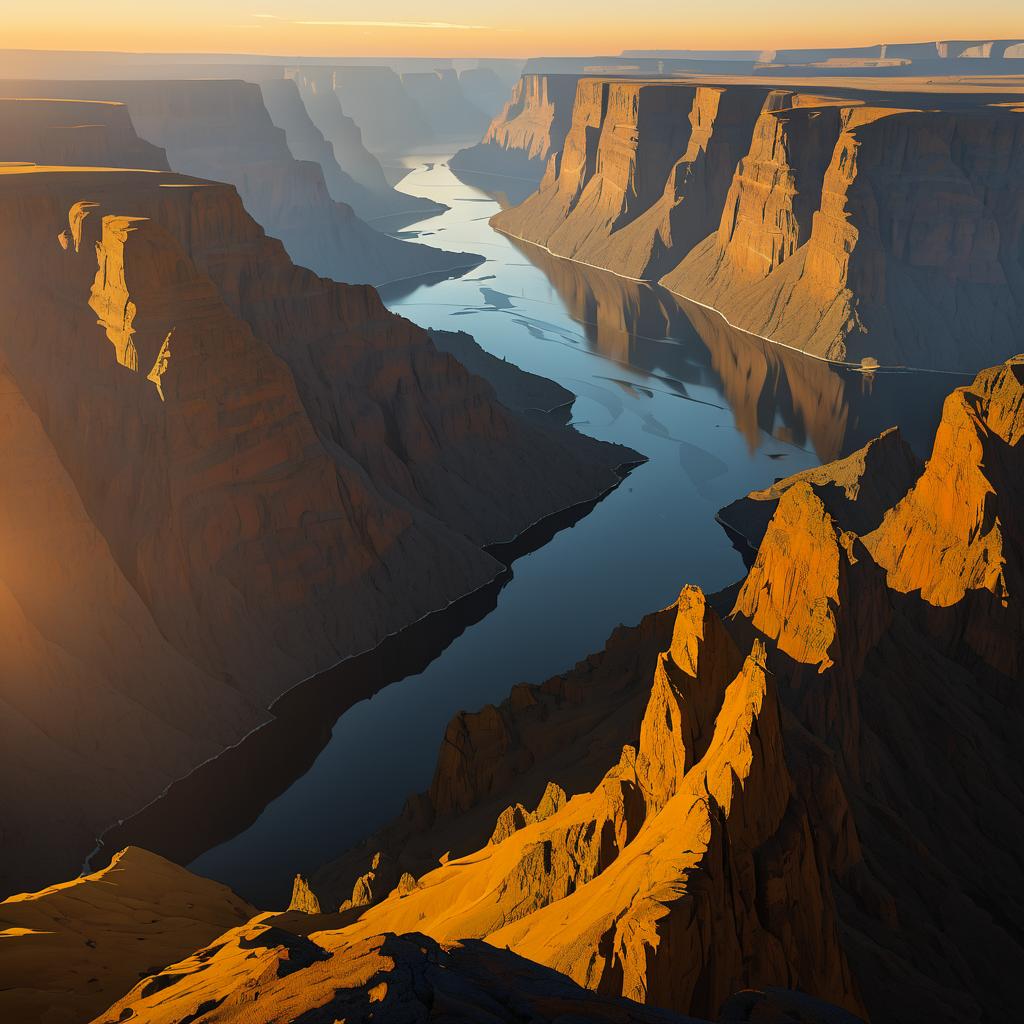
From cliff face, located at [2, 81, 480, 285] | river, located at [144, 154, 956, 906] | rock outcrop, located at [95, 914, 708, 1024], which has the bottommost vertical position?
river, located at [144, 154, 956, 906]

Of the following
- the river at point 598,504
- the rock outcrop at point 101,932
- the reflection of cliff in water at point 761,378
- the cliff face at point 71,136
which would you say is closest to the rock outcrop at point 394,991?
the rock outcrop at point 101,932

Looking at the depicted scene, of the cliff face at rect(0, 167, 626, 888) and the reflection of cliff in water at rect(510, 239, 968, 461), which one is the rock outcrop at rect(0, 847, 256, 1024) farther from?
the reflection of cliff in water at rect(510, 239, 968, 461)

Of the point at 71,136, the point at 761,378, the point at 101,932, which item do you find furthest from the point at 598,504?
the point at 71,136

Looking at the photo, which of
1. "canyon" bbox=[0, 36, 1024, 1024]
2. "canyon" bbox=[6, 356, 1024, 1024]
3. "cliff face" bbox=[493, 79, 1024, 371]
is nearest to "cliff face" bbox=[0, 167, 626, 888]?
"canyon" bbox=[0, 36, 1024, 1024]

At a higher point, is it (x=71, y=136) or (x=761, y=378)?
(x=71, y=136)

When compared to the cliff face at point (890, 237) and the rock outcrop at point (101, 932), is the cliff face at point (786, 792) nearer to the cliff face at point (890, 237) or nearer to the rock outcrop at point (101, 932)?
the rock outcrop at point (101, 932)

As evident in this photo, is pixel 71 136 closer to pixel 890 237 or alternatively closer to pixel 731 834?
pixel 890 237
